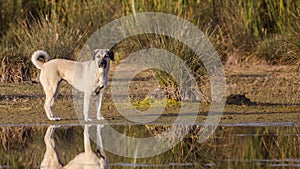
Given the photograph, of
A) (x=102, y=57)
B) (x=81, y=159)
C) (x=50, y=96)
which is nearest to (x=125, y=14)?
(x=50, y=96)

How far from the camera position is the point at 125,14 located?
69.9 ft

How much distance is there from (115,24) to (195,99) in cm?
719

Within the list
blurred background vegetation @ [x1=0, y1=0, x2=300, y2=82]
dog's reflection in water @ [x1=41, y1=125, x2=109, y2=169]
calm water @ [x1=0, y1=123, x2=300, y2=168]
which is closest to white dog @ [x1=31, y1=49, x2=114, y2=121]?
calm water @ [x1=0, y1=123, x2=300, y2=168]

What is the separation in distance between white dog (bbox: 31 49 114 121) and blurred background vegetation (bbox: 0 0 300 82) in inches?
207

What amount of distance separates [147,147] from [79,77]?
9.41 feet

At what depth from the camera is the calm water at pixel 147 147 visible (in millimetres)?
9211

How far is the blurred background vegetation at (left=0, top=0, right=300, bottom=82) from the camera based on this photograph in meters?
19.0

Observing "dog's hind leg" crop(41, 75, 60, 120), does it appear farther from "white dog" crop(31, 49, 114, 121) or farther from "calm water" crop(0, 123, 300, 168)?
"calm water" crop(0, 123, 300, 168)

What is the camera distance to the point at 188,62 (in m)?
14.1

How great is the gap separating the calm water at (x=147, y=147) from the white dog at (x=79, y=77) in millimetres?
697

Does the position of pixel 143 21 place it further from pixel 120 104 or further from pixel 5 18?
pixel 5 18

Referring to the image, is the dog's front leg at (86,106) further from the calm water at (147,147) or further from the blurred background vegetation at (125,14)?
the blurred background vegetation at (125,14)

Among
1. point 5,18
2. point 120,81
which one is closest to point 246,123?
point 120,81

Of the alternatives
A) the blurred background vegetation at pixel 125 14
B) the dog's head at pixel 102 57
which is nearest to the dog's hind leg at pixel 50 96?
the dog's head at pixel 102 57
